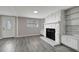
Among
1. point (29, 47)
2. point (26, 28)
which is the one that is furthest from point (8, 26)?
point (29, 47)

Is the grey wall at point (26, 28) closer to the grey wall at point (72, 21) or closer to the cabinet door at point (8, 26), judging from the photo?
the cabinet door at point (8, 26)

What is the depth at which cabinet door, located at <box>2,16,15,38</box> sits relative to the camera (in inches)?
256

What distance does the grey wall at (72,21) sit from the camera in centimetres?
354

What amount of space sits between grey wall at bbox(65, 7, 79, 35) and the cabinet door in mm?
5574

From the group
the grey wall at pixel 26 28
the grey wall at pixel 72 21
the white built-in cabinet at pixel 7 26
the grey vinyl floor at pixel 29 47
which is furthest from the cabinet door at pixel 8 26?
the grey wall at pixel 72 21

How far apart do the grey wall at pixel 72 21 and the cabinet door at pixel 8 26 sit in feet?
18.3

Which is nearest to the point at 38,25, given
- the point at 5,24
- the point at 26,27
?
the point at 26,27

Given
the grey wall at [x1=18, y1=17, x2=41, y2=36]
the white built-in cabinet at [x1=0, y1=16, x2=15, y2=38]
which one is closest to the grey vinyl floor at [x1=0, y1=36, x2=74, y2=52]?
the white built-in cabinet at [x1=0, y1=16, x2=15, y2=38]

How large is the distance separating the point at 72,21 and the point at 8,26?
6151 millimetres

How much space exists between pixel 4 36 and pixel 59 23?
5.67 m

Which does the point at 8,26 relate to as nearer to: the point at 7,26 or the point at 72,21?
the point at 7,26

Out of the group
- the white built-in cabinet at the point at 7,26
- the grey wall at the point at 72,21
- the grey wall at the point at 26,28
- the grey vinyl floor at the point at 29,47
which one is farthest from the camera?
the grey wall at the point at 26,28

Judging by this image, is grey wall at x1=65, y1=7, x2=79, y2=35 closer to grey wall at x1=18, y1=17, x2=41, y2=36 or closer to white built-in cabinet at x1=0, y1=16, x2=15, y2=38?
grey wall at x1=18, y1=17, x2=41, y2=36
